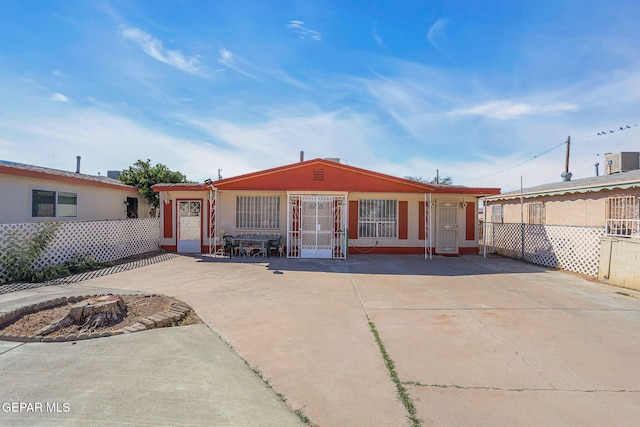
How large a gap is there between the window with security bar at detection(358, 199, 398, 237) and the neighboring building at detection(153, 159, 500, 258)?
4cm

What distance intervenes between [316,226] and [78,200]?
29.7ft

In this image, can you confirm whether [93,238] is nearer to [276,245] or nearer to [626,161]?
[276,245]

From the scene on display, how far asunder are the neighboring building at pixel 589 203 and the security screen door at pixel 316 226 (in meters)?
8.73

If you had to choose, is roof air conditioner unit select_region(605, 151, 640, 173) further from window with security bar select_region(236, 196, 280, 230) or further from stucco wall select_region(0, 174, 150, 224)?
stucco wall select_region(0, 174, 150, 224)

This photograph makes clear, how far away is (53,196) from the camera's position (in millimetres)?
10789

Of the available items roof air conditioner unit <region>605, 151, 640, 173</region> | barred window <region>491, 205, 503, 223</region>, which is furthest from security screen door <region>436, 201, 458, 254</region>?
roof air conditioner unit <region>605, 151, 640, 173</region>

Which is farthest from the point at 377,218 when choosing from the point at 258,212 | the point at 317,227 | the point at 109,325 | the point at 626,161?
the point at 626,161

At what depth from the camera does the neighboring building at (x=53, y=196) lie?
9203 mm

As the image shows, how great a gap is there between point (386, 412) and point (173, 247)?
12342 millimetres

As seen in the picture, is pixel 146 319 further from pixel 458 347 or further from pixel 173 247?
pixel 173 247

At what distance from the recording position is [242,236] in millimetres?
12289

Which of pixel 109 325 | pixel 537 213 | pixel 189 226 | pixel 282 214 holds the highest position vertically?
pixel 537 213

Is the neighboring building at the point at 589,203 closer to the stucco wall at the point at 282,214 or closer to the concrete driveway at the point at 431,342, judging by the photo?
the stucco wall at the point at 282,214

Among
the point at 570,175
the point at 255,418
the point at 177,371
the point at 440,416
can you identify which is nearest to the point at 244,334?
the point at 177,371
